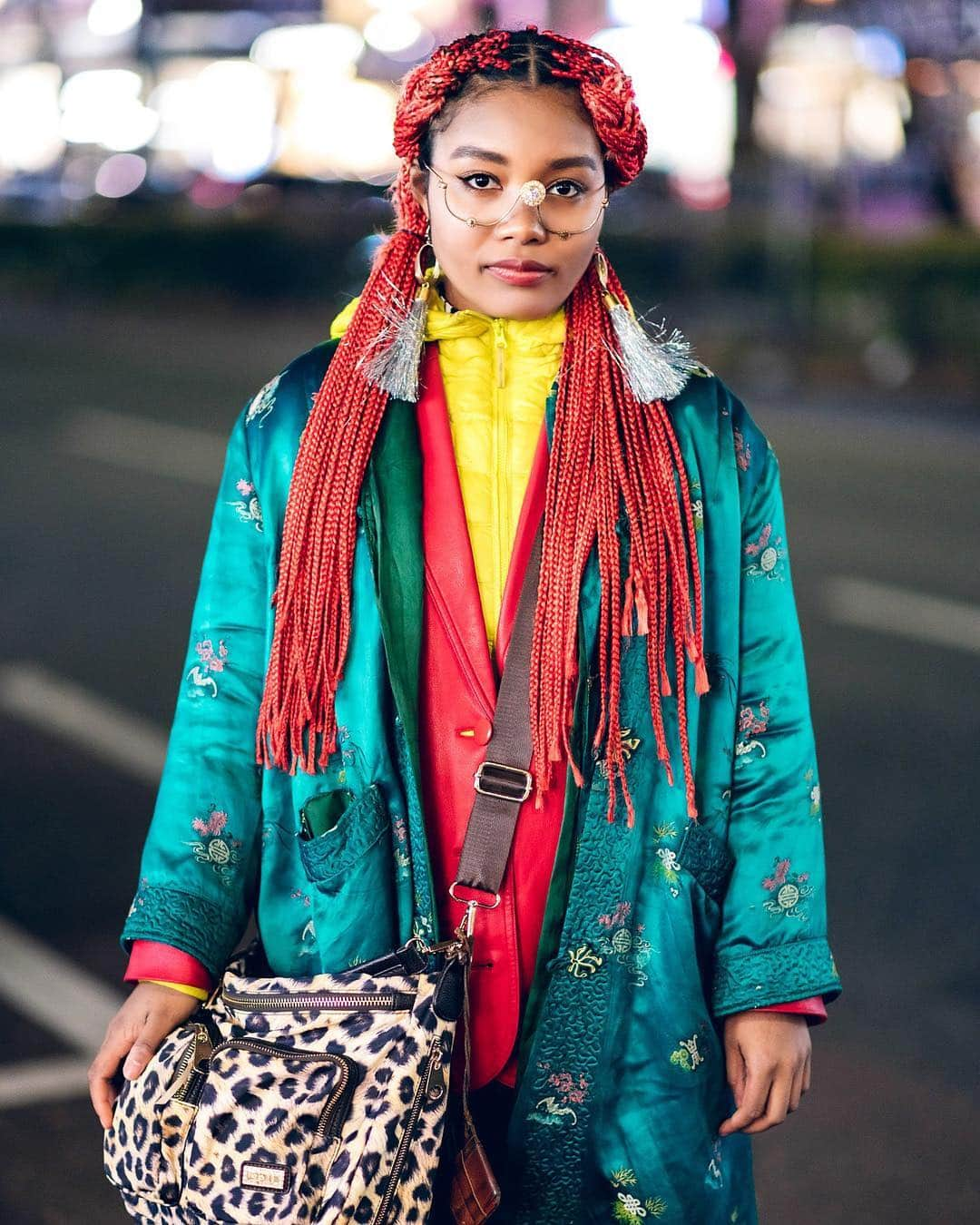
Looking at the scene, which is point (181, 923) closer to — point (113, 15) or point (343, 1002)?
point (343, 1002)

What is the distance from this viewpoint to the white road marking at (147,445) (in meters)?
12.1

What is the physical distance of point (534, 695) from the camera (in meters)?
2.22

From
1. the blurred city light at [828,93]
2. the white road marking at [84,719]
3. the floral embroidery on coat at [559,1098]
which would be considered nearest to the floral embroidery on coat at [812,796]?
the floral embroidery on coat at [559,1098]

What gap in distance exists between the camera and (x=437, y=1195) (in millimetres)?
2191

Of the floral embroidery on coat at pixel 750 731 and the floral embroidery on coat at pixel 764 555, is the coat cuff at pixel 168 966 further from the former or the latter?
the floral embroidery on coat at pixel 764 555

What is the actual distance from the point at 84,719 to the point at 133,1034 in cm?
480

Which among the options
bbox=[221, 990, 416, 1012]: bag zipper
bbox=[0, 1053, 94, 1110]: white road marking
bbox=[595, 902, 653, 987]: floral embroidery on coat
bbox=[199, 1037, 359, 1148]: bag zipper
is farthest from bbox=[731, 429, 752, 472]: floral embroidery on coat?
bbox=[0, 1053, 94, 1110]: white road marking

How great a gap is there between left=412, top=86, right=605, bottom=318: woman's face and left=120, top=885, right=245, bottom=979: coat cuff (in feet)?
2.84

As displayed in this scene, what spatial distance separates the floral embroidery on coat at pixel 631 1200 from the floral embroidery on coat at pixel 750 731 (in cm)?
56

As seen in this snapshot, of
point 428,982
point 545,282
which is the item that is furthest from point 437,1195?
point 545,282

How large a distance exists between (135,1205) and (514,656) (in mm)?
818

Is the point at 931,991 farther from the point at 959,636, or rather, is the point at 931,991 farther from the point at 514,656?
the point at 959,636

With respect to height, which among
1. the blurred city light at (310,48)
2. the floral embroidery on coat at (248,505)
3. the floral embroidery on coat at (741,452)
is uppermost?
the blurred city light at (310,48)

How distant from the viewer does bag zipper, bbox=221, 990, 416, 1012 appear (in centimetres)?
208
